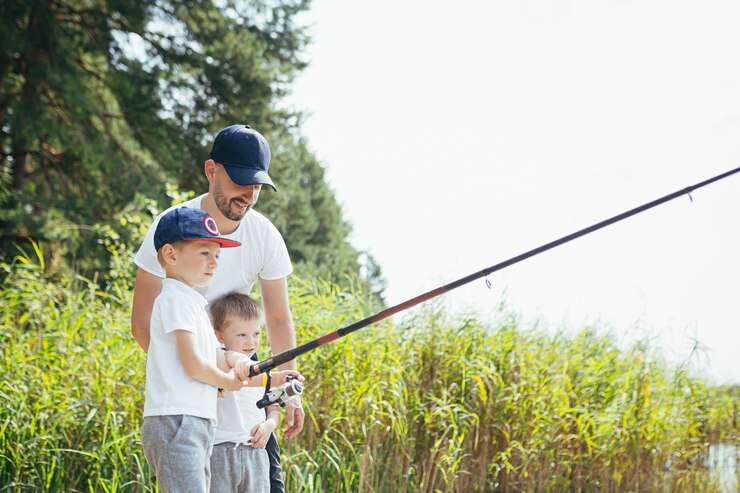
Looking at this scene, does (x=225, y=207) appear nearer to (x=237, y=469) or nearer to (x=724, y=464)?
(x=237, y=469)

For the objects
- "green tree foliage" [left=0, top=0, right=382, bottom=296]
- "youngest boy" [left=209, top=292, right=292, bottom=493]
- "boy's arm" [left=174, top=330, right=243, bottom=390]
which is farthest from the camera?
"green tree foliage" [left=0, top=0, right=382, bottom=296]

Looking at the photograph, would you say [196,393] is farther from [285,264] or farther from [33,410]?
[33,410]

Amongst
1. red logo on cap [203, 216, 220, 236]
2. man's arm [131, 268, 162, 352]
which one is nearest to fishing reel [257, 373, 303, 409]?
red logo on cap [203, 216, 220, 236]

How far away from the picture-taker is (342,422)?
14.6ft

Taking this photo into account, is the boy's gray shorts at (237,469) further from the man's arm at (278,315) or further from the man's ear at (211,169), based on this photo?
the man's ear at (211,169)

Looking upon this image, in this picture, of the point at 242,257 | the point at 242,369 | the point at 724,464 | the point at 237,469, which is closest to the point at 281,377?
the point at 242,369

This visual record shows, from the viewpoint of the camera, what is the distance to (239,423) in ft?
7.58

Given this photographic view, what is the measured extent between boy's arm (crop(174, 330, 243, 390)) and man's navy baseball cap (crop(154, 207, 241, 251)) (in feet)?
0.75

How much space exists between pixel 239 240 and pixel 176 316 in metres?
0.51

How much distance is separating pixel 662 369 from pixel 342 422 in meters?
2.35

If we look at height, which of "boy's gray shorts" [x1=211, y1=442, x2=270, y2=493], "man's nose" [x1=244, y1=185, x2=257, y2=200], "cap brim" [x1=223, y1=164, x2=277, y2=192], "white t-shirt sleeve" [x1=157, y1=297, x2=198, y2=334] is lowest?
"boy's gray shorts" [x1=211, y1=442, x2=270, y2=493]

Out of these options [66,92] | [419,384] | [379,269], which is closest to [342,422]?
[419,384]

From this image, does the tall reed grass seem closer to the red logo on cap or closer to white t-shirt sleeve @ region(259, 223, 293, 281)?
white t-shirt sleeve @ region(259, 223, 293, 281)

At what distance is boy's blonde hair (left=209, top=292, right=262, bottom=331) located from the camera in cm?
235
